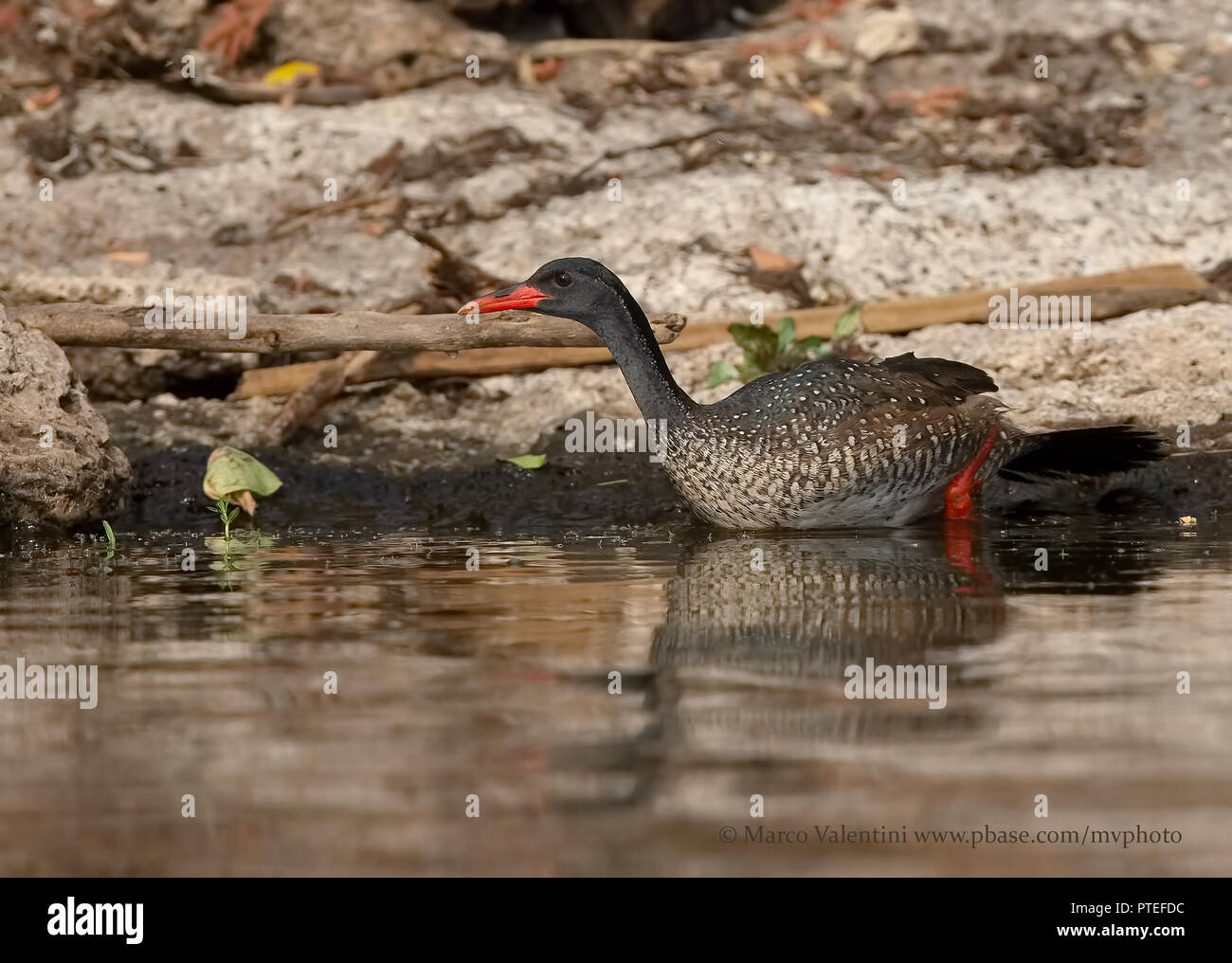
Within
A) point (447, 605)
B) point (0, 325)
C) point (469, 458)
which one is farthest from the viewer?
point (469, 458)

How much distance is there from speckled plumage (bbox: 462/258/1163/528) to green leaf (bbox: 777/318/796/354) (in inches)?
67.4

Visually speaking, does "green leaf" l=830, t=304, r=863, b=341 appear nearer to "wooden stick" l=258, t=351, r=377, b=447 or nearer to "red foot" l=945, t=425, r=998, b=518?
"red foot" l=945, t=425, r=998, b=518

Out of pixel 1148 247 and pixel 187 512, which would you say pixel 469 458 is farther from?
pixel 1148 247

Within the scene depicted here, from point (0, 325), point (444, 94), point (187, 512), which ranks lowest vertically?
point (187, 512)

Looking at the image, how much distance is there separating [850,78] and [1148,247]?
414cm

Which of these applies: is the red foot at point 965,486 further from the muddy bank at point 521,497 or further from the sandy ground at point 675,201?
the sandy ground at point 675,201

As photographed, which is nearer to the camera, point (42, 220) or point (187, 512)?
point (187, 512)

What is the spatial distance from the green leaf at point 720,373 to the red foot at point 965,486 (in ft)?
6.36

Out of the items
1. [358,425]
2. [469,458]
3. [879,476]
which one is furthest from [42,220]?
[879,476]

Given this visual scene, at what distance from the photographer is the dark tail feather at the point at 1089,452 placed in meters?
8.38

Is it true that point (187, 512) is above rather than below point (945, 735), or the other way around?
above

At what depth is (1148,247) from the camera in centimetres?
1183

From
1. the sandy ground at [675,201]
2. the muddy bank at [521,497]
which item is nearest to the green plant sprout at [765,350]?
the sandy ground at [675,201]

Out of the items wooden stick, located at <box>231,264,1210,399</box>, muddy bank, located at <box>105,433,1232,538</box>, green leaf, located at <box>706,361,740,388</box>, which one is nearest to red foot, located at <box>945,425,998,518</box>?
muddy bank, located at <box>105,433,1232,538</box>
